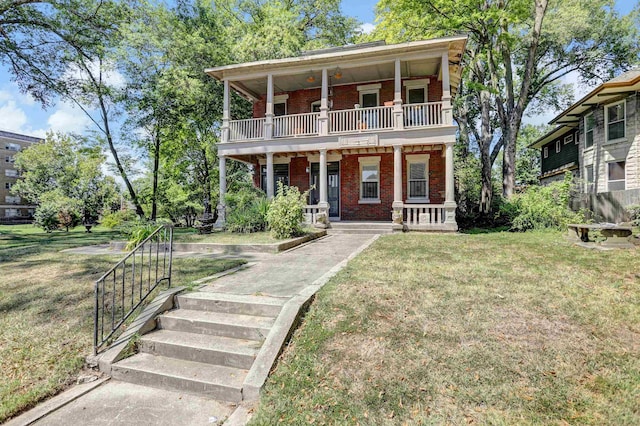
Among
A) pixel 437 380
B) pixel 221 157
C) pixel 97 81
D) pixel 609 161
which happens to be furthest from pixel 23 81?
pixel 609 161

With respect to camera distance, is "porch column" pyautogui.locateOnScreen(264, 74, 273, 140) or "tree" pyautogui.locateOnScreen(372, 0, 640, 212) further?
"tree" pyautogui.locateOnScreen(372, 0, 640, 212)

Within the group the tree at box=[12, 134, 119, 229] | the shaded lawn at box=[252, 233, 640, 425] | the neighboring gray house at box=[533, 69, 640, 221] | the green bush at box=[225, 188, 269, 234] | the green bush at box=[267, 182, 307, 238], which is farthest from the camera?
the tree at box=[12, 134, 119, 229]

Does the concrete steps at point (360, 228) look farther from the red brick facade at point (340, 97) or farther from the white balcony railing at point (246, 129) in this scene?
the red brick facade at point (340, 97)

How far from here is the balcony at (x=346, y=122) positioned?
12.3 meters

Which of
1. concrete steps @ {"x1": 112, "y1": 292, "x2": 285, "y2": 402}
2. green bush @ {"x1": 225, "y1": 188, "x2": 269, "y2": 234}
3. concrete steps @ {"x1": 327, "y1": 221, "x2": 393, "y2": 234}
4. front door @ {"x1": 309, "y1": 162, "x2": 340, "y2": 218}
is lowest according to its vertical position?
concrete steps @ {"x1": 112, "y1": 292, "x2": 285, "y2": 402}

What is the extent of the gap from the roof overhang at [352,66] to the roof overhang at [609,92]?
6.24 m

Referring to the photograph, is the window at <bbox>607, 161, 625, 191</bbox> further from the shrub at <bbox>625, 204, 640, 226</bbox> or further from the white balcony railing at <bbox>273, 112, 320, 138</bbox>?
the white balcony railing at <bbox>273, 112, 320, 138</bbox>

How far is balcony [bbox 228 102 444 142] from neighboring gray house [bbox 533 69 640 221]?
801cm

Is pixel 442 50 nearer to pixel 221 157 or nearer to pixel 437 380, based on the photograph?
pixel 221 157

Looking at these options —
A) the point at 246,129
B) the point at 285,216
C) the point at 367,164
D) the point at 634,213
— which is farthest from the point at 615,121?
A: the point at 246,129

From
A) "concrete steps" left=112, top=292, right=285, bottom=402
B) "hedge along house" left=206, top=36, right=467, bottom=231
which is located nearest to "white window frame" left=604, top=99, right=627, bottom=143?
"hedge along house" left=206, top=36, right=467, bottom=231

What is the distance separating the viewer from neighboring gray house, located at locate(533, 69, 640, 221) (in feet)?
44.5

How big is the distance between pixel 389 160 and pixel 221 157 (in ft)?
25.0

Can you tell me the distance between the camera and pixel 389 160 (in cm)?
1470
